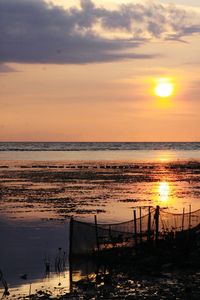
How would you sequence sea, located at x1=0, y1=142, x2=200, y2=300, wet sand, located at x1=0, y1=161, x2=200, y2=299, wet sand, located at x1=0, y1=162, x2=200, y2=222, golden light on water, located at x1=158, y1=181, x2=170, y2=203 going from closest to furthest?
sea, located at x1=0, y1=142, x2=200, y2=300
wet sand, located at x1=0, y1=161, x2=200, y2=299
wet sand, located at x1=0, y1=162, x2=200, y2=222
golden light on water, located at x1=158, y1=181, x2=170, y2=203

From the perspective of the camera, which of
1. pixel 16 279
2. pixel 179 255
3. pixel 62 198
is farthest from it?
pixel 62 198

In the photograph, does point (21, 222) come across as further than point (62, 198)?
No

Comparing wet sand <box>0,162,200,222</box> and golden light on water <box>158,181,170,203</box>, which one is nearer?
wet sand <box>0,162,200,222</box>

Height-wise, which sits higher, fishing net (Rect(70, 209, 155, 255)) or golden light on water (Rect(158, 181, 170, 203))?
golden light on water (Rect(158, 181, 170, 203))

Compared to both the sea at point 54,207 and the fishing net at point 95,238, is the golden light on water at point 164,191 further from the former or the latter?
the fishing net at point 95,238

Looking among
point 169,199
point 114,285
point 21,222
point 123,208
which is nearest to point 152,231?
point 114,285

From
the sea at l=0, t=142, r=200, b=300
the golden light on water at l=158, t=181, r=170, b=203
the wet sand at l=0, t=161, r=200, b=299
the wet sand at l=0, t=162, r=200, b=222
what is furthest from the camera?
the golden light on water at l=158, t=181, r=170, b=203

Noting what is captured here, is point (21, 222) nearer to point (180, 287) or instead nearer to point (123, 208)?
point (123, 208)

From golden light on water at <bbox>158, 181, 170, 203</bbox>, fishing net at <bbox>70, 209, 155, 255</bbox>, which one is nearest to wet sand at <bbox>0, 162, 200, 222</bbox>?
golden light on water at <bbox>158, 181, 170, 203</bbox>

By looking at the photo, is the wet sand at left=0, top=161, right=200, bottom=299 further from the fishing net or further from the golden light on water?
the fishing net

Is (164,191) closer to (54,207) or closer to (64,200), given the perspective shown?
(64,200)

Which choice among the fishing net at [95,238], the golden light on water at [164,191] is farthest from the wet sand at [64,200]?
the fishing net at [95,238]

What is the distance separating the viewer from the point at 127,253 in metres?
20.2

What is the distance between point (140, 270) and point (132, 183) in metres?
35.0
